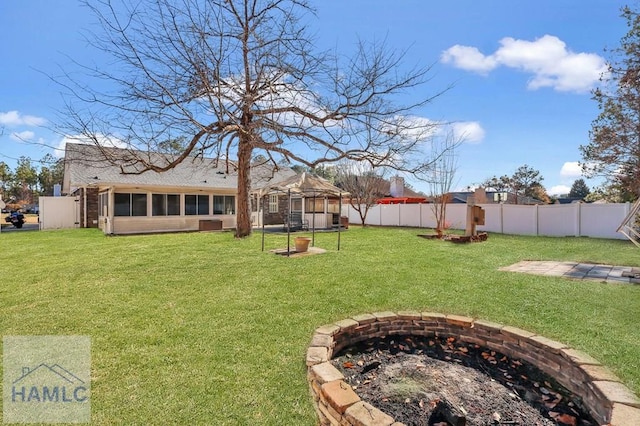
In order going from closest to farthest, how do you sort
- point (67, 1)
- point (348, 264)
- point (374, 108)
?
point (67, 1) → point (348, 264) → point (374, 108)

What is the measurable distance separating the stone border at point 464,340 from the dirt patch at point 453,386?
0.33 feet

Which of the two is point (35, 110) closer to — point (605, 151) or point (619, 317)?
point (619, 317)

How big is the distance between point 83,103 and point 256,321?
699 cm

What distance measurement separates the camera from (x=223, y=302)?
437 centimetres

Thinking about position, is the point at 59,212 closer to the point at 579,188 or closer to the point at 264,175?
the point at 264,175

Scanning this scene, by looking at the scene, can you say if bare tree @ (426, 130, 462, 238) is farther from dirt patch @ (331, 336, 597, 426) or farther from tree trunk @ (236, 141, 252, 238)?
dirt patch @ (331, 336, 597, 426)

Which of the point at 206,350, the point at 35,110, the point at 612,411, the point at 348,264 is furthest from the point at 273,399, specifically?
the point at 35,110

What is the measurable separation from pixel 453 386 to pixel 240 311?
2.51 meters

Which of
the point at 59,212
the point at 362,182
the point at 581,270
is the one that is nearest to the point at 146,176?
the point at 59,212

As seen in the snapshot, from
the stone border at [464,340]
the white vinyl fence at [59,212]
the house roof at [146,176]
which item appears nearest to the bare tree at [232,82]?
the house roof at [146,176]

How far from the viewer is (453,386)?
2.64m

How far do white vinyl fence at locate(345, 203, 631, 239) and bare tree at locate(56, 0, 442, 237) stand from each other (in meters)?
8.11

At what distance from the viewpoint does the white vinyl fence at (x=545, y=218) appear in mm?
12484

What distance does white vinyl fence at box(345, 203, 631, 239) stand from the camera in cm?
1248
